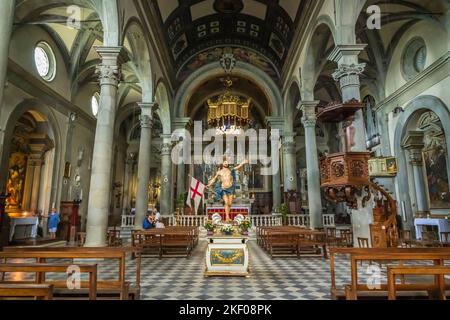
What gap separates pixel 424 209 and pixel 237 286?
34.8 ft

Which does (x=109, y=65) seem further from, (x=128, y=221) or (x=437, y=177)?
(x=437, y=177)

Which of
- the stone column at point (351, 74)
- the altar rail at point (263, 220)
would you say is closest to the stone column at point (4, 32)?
the stone column at point (351, 74)

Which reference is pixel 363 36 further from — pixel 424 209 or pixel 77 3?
pixel 77 3

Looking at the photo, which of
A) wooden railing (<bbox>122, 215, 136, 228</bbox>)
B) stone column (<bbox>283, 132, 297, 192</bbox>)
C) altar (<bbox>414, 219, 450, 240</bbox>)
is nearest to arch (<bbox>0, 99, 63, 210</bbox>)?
wooden railing (<bbox>122, 215, 136, 228</bbox>)

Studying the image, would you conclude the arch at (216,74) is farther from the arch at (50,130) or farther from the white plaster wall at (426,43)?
the arch at (50,130)

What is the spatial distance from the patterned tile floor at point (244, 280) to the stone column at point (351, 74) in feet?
10.7

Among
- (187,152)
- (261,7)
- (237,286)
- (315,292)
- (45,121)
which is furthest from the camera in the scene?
(187,152)

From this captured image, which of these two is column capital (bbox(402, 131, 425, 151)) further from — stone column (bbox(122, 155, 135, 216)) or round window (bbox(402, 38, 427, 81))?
stone column (bbox(122, 155, 135, 216))

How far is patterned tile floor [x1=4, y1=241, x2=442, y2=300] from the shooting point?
4.01 meters

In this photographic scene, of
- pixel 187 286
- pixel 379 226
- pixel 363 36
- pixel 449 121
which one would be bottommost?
pixel 187 286

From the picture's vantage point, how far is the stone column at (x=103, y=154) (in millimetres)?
6922

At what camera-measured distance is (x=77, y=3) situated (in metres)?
9.49

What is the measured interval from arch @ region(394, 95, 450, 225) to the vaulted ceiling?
5.86 metres

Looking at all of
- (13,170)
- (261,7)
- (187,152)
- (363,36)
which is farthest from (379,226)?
(187,152)
